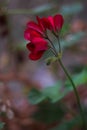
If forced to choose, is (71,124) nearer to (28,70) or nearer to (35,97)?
(35,97)

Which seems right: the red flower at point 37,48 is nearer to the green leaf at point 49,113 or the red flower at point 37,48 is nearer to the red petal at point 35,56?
the red petal at point 35,56

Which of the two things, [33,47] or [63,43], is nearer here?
[33,47]

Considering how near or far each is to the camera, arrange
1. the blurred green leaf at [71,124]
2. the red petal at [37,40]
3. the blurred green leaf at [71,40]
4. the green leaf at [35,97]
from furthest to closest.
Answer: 1. the blurred green leaf at [71,40]
2. the blurred green leaf at [71,124]
3. the green leaf at [35,97]
4. the red petal at [37,40]

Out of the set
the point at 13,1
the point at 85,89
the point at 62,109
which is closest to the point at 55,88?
the point at 62,109

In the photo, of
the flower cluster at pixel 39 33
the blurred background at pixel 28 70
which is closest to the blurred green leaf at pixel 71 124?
the blurred background at pixel 28 70

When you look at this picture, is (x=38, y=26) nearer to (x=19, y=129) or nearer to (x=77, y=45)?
(x=19, y=129)

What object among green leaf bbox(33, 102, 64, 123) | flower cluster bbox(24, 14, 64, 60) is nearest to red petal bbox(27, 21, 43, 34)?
flower cluster bbox(24, 14, 64, 60)

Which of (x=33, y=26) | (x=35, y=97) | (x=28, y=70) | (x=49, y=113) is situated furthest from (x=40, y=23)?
(x=28, y=70)
